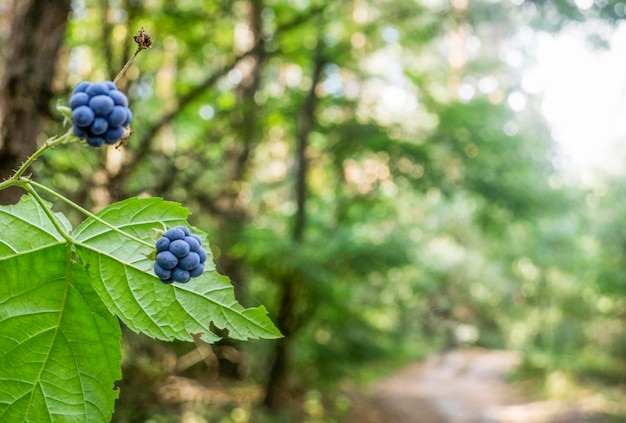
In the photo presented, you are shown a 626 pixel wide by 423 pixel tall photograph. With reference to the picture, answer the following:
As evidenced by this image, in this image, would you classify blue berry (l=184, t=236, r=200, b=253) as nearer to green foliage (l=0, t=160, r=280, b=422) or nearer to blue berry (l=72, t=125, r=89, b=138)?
green foliage (l=0, t=160, r=280, b=422)

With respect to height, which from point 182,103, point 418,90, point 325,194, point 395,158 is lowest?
point 182,103

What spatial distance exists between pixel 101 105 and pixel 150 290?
358 millimetres

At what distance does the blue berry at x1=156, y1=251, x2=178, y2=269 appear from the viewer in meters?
0.88

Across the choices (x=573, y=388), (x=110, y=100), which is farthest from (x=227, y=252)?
(x=573, y=388)

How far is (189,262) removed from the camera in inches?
34.9

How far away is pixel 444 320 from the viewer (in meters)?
25.5

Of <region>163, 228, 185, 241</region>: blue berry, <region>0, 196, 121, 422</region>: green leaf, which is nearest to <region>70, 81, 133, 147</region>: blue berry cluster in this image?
<region>163, 228, 185, 241</region>: blue berry

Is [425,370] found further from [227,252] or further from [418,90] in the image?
[227,252]

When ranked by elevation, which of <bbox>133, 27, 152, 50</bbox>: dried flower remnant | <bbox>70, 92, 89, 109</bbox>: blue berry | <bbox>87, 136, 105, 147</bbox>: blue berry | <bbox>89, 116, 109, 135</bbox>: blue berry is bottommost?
<bbox>87, 136, 105, 147</bbox>: blue berry

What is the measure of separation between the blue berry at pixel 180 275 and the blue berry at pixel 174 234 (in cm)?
5

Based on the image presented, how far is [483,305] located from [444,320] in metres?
1.76

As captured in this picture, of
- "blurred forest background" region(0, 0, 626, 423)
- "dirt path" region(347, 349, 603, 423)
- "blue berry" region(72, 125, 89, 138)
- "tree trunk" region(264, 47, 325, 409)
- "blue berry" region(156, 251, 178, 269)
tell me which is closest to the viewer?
"blue berry" region(72, 125, 89, 138)

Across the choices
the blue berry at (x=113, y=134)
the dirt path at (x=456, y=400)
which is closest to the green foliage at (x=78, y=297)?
the blue berry at (x=113, y=134)

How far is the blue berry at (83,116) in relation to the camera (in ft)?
2.34
